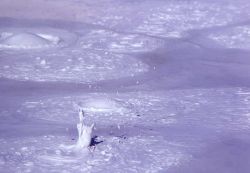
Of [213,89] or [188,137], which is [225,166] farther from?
[213,89]

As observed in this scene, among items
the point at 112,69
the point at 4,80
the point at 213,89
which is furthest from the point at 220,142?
the point at 4,80

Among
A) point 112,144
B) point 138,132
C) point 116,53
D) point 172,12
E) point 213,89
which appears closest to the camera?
point 112,144

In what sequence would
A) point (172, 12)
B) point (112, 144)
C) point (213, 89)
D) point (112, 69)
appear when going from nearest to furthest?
point (112, 144) → point (213, 89) → point (112, 69) → point (172, 12)

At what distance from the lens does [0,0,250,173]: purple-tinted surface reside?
15.0 ft

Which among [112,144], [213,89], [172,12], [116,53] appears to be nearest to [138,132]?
[112,144]

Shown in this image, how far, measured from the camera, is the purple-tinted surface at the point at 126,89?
4559 millimetres

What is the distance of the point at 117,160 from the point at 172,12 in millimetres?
7468

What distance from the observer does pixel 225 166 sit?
448 centimetres

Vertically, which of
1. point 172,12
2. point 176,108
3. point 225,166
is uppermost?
point 172,12

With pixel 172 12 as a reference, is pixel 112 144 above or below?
below

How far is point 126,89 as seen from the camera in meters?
6.48

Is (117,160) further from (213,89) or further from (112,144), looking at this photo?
(213,89)

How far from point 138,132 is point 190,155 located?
2.29ft

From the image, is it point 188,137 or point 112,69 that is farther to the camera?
point 112,69
